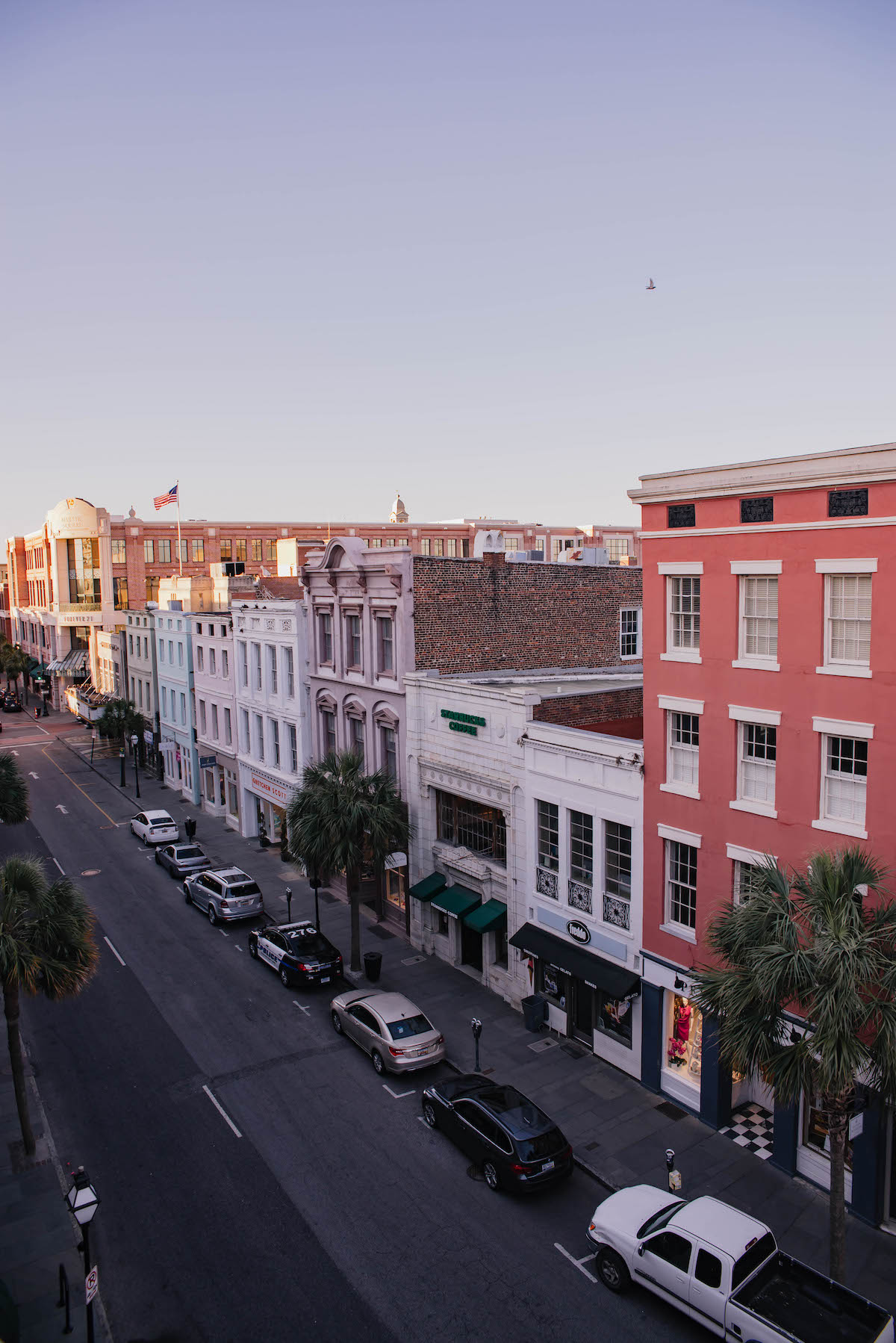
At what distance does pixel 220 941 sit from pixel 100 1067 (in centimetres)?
833

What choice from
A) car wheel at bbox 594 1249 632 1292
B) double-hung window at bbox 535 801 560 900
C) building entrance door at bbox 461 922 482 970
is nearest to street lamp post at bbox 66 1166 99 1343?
car wheel at bbox 594 1249 632 1292

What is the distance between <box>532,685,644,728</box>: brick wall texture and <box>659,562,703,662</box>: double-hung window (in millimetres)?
4719

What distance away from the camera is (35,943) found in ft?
55.3

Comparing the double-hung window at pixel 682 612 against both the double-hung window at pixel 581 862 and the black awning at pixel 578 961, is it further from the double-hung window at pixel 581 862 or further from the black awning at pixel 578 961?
the black awning at pixel 578 961

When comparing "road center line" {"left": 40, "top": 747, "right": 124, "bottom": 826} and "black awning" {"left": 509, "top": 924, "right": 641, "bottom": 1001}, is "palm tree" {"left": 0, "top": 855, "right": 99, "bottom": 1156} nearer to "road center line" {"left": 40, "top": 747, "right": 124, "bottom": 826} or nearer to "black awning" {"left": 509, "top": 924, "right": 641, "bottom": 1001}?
"black awning" {"left": 509, "top": 924, "right": 641, "bottom": 1001}

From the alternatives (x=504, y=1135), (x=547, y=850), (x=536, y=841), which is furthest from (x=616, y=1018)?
(x=504, y=1135)

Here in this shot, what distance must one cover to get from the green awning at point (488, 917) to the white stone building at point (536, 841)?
5 cm

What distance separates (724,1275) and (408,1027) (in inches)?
385

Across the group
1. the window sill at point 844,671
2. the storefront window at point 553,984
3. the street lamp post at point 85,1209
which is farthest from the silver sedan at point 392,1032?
the window sill at point 844,671

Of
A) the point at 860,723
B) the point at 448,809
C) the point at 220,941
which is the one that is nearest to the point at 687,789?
the point at 860,723

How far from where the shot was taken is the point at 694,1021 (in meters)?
19.2

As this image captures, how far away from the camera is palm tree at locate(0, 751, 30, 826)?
31.3 meters

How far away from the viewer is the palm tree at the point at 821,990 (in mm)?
11984

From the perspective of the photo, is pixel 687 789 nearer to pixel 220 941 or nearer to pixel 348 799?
pixel 348 799
